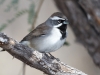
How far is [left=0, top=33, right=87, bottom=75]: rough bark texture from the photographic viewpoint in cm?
257

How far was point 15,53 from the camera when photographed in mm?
2629

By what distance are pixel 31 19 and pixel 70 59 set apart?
1.87 m

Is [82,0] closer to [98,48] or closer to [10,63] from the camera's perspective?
[98,48]

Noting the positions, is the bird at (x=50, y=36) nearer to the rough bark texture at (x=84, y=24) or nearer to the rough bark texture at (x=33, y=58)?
the rough bark texture at (x=33, y=58)

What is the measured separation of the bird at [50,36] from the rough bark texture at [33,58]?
46cm

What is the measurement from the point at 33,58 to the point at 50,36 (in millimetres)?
693

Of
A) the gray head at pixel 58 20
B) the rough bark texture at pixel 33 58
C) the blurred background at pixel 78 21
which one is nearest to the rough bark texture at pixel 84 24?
the blurred background at pixel 78 21

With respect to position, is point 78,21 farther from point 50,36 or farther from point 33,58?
point 33,58

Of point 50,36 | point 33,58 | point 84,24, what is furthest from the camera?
point 84,24

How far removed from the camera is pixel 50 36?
11.1 feet

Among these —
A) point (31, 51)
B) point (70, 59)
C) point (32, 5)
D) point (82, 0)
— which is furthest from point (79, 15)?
point (31, 51)

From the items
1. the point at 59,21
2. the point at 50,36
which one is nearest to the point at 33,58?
the point at 50,36

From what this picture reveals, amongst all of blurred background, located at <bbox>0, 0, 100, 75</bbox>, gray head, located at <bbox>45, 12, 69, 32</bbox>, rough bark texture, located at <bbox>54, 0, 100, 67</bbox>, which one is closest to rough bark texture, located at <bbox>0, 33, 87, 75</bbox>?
gray head, located at <bbox>45, 12, 69, 32</bbox>

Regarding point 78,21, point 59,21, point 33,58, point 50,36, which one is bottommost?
point 33,58
